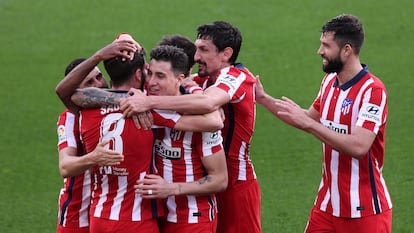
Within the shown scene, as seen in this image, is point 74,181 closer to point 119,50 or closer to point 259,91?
point 119,50

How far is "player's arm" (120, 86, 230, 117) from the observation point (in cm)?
560

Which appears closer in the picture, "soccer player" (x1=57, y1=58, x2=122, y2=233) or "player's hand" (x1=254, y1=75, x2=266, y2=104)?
"soccer player" (x1=57, y1=58, x2=122, y2=233)

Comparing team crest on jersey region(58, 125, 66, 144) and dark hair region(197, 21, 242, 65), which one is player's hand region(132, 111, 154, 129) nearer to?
team crest on jersey region(58, 125, 66, 144)

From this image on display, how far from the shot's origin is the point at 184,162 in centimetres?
593

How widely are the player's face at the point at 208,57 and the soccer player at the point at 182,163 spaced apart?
67 centimetres

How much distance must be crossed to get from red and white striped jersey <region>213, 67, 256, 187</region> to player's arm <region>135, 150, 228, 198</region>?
0.67 m

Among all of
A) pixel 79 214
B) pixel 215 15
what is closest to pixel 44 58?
pixel 215 15

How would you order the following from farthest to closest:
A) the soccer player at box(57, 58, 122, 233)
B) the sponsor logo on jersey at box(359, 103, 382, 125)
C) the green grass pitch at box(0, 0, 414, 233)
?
the green grass pitch at box(0, 0, 414, 233) < the soccer player at box(57, 58, 122, 233) < the sponsor logo on jersey at box(359, 103, 382, 125)

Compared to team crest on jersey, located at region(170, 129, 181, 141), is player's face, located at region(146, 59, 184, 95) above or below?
above

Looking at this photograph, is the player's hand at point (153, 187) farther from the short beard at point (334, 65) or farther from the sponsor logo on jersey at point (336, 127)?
the short beard at point (334, 65)

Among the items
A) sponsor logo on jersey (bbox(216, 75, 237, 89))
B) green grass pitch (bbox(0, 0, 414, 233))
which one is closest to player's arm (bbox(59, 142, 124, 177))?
sponsor logo on jersey (bbox(216, 75, 237, 89))

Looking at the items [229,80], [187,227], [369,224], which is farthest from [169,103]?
[369,224]

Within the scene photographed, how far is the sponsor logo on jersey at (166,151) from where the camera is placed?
589cm

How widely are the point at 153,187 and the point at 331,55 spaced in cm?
175
